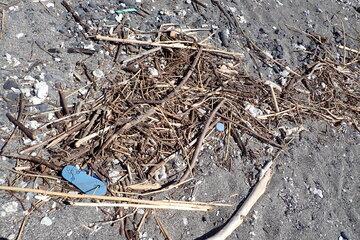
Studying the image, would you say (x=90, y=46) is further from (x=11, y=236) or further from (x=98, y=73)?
(x=11, y=236)

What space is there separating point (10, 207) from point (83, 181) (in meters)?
0.34

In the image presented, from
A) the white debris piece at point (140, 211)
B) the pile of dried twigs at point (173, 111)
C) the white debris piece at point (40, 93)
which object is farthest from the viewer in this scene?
the white debris piece at point (40, 93)

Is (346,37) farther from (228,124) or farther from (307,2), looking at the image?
(228,124)

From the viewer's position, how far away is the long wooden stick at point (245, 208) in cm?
267

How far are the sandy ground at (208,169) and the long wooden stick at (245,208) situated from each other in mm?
36

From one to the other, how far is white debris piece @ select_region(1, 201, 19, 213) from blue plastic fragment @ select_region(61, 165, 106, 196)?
25cm

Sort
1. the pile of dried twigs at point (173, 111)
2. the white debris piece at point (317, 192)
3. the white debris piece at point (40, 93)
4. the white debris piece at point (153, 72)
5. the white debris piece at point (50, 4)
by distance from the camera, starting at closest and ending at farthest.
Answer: the pile of dried twigs at point (173, 111) < the white debris piece at point (40, 93) < the white debris piece at point (317, 192) < the white debris piece at point (153, 72) < the white debris piece at point (50, 4)

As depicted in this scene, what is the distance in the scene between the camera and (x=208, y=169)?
9.55 feet

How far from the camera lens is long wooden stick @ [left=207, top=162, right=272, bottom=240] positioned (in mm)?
2670

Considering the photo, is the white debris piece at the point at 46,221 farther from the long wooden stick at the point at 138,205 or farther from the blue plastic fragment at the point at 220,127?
the blue plastic fragment at the point at 220,127

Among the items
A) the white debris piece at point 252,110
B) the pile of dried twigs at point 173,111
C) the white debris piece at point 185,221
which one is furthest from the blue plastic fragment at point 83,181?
the white debris piece at point 252,110

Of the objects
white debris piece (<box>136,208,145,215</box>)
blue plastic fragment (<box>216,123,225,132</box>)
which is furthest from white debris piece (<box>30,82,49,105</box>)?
blue plastic fragment (<box>216,123,225,132</box>)

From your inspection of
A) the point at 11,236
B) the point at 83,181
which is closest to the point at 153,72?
the point at 83,181

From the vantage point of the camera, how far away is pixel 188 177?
2.84m
